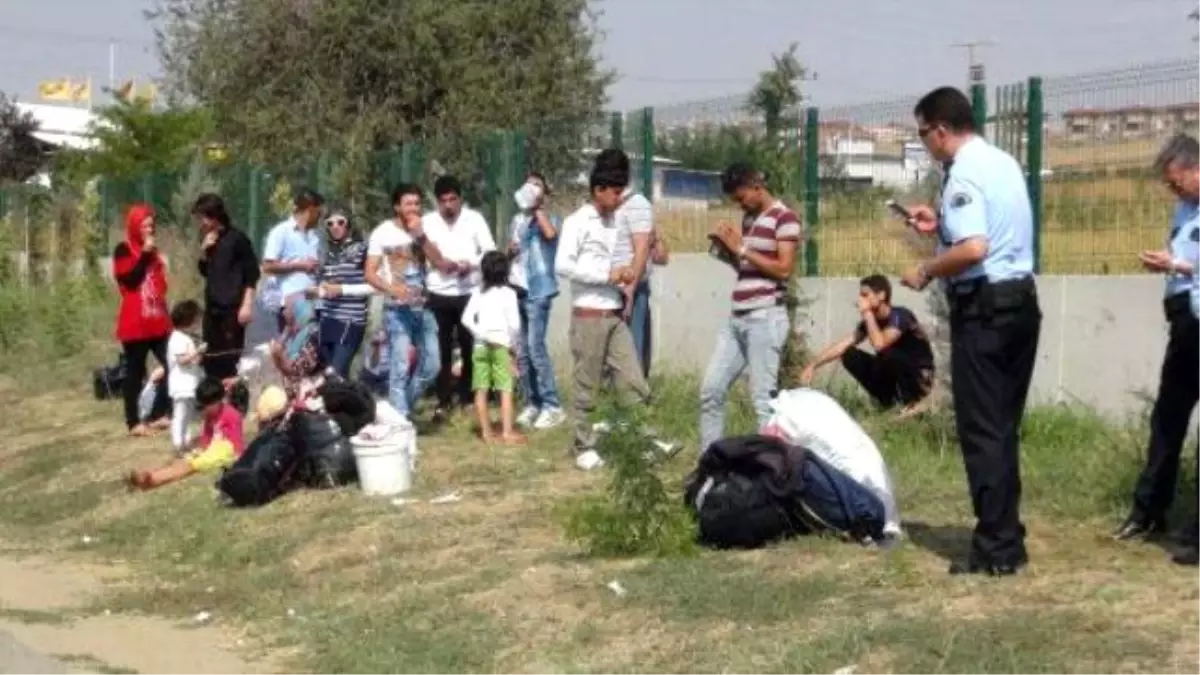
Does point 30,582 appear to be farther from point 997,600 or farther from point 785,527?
point 997,600

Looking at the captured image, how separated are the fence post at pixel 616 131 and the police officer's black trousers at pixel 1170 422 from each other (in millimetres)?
9675

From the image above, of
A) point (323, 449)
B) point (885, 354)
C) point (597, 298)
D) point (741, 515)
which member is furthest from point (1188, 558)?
point (323, 449)

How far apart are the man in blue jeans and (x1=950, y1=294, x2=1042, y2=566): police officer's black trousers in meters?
6.72

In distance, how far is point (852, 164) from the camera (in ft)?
51.6

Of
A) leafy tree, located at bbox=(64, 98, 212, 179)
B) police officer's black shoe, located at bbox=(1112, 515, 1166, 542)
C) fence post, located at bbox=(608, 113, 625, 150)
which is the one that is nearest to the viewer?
police officer's black shoe, located at bbox=(1112, 515, 1166, 542)

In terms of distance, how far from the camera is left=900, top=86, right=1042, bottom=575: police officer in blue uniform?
862 cm

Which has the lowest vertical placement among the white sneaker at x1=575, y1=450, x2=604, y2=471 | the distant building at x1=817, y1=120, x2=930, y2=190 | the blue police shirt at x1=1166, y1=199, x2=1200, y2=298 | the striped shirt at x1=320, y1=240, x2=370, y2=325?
the white sneaker at x1=575, y1=450, x2=604, y2=471

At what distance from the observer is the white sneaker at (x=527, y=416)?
1538 centimetres

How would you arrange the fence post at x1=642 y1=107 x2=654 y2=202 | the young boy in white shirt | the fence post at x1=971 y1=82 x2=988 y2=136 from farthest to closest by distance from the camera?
1. the fence post at x1=642 y1=107 x2=654 y2=202
2. the young boy in white shirt
3. the fence post at x1=971 y1=82 x2=988 y2=136

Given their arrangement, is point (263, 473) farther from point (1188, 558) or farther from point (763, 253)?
point (1188, 558)

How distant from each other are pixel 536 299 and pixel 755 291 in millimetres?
4480

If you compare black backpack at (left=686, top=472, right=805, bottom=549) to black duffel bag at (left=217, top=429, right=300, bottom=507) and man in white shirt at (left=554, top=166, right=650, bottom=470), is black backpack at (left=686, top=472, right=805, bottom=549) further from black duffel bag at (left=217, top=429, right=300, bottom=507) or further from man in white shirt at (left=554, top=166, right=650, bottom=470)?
black duffel bag at (left=217, top=429, right=300, bottom=507)

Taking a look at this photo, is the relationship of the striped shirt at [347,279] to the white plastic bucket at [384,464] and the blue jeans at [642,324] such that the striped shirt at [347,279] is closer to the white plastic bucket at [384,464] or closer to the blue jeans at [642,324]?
the blue jeans at [642,324]

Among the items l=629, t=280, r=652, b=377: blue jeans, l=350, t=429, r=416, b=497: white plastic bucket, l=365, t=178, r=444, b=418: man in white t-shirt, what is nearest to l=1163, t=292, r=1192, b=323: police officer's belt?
l=350, t=429, r=416, b=497: white plastic bucket
